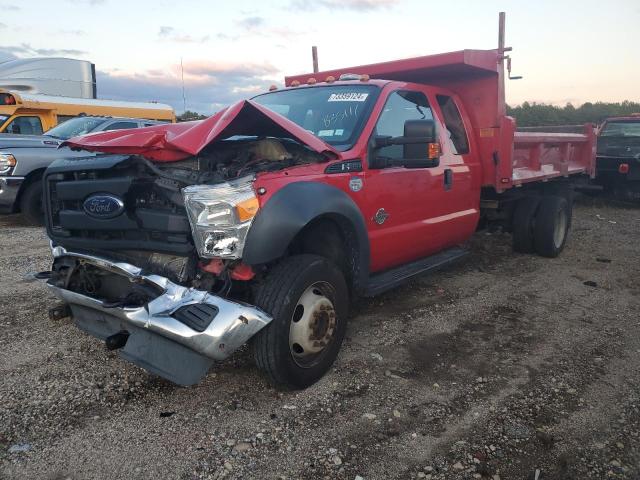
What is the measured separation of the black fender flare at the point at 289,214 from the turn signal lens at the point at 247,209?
3 cm

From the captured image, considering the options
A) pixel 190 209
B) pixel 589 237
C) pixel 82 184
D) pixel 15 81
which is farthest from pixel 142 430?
pixel 15 81

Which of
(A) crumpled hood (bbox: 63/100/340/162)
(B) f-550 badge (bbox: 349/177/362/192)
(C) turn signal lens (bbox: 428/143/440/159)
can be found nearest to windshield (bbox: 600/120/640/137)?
(C) turn signal lens (bbox: 428/143/440/159)

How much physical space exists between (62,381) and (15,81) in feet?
52.6

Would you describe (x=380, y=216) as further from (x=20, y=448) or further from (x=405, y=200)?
(x=20, y=448)

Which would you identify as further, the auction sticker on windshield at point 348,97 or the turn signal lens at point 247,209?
the auction sticker on windshield at point 348,97

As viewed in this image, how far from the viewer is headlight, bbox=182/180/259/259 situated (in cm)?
282

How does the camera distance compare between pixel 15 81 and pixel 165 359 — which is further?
pixel 15 81

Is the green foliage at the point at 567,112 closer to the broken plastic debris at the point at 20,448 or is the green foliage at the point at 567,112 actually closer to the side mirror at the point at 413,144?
the side mirror at the point at 413,144

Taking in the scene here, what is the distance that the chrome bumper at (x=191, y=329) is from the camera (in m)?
2.71

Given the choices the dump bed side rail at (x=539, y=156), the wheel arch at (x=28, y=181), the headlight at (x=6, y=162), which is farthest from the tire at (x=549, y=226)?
the headlight at (x=6, y=162)

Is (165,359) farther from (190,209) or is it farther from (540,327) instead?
(540,327)

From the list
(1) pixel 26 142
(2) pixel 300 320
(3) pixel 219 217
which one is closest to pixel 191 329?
(3) pixel 219 217

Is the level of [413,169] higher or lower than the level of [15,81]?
lower

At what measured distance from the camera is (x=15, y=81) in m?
16.2
